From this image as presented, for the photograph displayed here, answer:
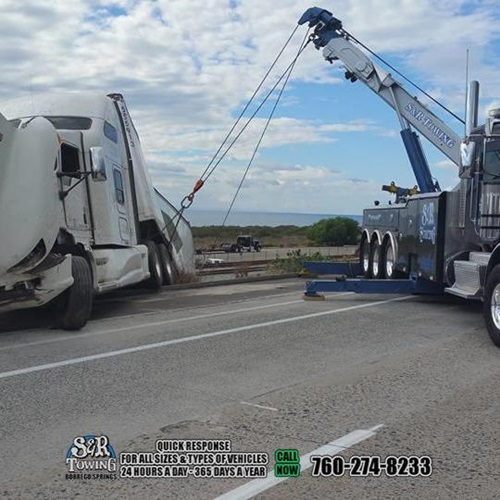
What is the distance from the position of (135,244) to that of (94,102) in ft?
9.05

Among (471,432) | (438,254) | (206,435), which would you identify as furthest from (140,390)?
(438,254)

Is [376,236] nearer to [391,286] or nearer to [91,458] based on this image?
[391,286]

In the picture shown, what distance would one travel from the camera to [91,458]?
4.94 metres

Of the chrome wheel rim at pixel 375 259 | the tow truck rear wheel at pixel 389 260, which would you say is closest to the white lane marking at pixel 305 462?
the tow truck rear wheel at pixel 389 260

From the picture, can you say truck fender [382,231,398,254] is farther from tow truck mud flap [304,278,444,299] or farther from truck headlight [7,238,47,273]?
truck headlight [7,238,47,273]

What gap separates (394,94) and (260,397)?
44.1 ft

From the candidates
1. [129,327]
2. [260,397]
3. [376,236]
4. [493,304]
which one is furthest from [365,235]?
[260,397]

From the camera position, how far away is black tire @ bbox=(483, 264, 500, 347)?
30.0 ft

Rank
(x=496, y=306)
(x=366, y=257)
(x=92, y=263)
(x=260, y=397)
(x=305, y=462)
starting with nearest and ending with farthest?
(x=305, y=462)
(x=260, y=397)
(x=496, y=306)
(x=92, y=263)
(x=366, y=257)

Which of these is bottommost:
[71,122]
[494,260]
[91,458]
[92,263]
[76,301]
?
[91,458]

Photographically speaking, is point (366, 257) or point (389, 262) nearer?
point (389, 262)

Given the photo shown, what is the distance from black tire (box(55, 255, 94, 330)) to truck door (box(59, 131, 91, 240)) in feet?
2.64

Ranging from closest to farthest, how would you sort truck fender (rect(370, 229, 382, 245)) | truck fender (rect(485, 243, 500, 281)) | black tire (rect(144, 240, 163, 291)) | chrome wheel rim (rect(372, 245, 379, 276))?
truck fender (rect(485, 243, 500, 281)) < black tire (rect(144, 240, 163, 291)) < truck fender (rect(370, 229, 382, 245)) < chrome wheel rim (rect(372, 245, 379, 276))

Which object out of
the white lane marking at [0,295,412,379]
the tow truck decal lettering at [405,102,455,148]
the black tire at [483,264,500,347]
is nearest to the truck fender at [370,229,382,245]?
the tow truck decal lettering at [405,102,455,148]
